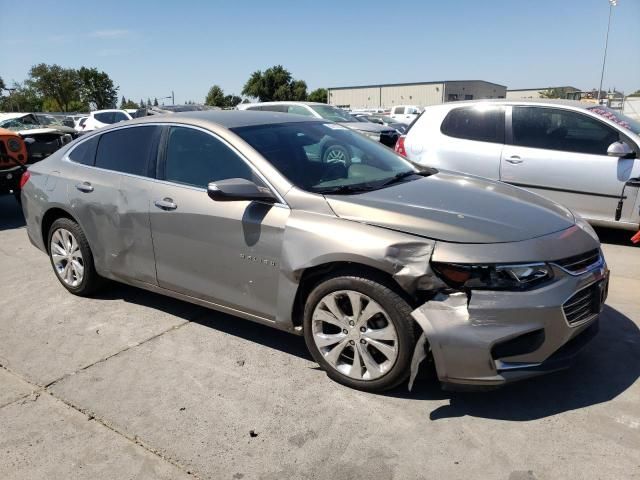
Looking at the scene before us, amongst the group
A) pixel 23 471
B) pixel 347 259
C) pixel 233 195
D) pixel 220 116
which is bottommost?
pixel 23 471

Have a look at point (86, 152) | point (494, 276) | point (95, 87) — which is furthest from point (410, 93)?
point (494, 276)

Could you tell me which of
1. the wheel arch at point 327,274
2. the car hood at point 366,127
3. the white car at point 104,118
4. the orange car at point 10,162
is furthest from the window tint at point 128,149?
the white car at point 104,118

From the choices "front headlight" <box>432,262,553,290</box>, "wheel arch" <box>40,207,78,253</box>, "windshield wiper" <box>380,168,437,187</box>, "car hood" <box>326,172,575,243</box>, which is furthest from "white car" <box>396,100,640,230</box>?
"wheel arch" <box>40,207,78,253</box>

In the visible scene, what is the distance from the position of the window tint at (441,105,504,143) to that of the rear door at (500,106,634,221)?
16 centimetres

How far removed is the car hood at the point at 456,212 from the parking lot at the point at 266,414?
96 cm

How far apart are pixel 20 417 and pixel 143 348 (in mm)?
938

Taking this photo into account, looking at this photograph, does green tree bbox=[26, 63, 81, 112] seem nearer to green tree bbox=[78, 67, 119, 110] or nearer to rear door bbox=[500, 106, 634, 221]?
green tree bbox=[78, 67, 119, 110]

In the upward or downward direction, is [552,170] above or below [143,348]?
above

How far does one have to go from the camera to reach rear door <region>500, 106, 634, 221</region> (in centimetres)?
585

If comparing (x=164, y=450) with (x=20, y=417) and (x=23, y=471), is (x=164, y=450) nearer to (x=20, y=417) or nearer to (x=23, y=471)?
(x=23, y=471)

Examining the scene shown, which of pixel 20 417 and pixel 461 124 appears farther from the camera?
pixel 461 124

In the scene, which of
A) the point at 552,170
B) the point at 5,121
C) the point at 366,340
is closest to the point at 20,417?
the point at 366,340

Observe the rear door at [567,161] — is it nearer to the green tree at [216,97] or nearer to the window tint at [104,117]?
the window tint at [104,117]

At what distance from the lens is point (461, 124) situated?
22.5ft
